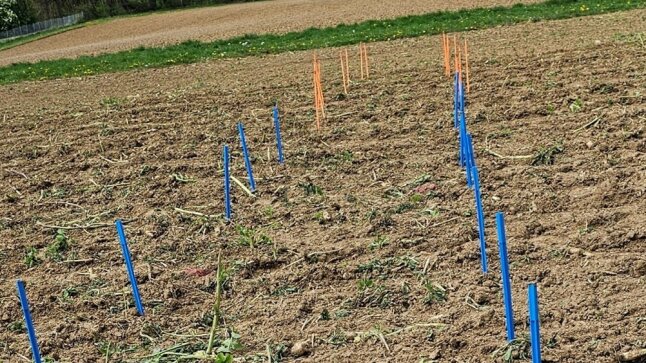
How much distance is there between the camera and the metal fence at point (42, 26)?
52291mm

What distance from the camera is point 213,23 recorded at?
38188 millimetres

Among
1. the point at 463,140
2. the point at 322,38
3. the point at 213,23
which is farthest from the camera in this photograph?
the point at 213,23

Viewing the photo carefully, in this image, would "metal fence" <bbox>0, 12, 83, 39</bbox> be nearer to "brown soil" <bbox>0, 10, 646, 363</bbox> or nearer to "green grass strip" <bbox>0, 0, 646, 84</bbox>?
"green grass strip" <bbox>0, 0, 646, 84</bbox>

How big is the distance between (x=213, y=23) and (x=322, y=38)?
19058 millimetres

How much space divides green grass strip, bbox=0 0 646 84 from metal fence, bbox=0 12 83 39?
107 ft

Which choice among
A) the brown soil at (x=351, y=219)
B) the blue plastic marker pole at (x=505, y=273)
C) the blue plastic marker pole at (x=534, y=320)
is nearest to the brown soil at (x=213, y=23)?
the brown soil at (x=351, y=219)

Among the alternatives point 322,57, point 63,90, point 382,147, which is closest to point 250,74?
point 322,57

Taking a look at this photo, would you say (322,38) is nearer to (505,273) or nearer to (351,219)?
(351,219)

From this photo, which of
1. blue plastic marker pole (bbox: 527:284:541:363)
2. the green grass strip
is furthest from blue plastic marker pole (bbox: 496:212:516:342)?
the green grass strip

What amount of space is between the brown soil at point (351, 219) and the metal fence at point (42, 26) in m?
44.8

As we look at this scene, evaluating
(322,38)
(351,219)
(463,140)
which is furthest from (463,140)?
(322,38)

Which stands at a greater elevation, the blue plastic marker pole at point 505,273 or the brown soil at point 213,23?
the blue plastic marker pole at point 505,273

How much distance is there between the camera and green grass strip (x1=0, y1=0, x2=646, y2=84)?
1805 cm

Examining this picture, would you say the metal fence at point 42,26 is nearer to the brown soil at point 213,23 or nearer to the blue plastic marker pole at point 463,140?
the brown soil at point 213,23
